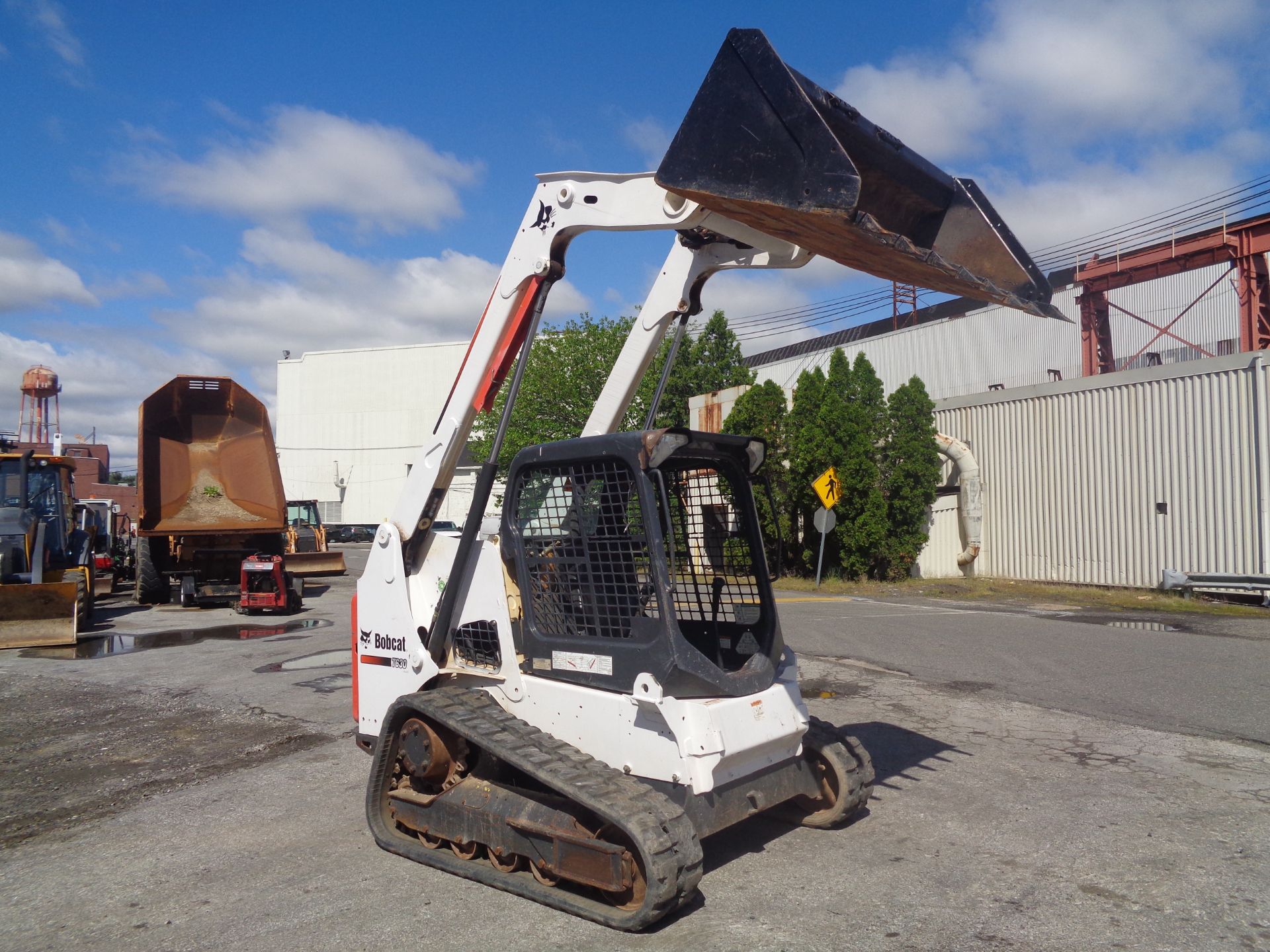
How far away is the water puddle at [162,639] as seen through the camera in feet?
43.1

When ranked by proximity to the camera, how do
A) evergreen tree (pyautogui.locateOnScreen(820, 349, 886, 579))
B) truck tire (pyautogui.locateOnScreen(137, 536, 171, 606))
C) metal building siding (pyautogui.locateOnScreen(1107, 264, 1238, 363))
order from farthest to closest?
metal building siding (pyautogui.locateOnScreen(1107, 264, 1238, 363)) → evergreen tree (pyautogui.locateOnScreen(820, 349, 886, 579)) → truck tire (pyautogui.locateOnScreen(137, 536, 171, 606))

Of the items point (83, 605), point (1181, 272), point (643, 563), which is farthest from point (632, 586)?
point (1181, 272)

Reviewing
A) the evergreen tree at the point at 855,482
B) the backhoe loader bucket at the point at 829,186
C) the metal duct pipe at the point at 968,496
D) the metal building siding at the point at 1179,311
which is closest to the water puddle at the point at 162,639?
the backhoe loader bucket at the point at 829,186

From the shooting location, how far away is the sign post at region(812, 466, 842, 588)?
73.5 ft

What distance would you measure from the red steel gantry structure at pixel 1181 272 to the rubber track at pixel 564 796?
2642cm

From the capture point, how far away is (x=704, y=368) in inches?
1517

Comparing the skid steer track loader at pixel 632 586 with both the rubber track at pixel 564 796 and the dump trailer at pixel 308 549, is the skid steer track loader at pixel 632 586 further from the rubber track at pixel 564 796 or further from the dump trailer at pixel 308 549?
the dump trailer at pixel 308 549

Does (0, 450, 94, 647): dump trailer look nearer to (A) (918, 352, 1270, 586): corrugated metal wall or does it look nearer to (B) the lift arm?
(B) the lift arm

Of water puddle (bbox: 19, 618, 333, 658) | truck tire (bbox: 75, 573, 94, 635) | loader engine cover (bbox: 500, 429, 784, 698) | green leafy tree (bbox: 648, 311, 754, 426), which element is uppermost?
green leafy tree (bbox: 648, 311, 754, 426)

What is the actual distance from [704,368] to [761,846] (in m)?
33.9

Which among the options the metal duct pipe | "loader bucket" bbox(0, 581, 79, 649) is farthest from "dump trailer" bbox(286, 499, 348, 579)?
the metal duct pipe

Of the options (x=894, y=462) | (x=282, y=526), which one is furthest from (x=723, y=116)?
(x=894, y=462)

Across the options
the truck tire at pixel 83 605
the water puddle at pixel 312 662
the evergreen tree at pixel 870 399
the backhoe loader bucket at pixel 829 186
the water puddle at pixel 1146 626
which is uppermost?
the evergreen tree at pixel 870 399

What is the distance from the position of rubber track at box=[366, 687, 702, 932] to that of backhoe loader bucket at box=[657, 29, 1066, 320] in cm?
254
